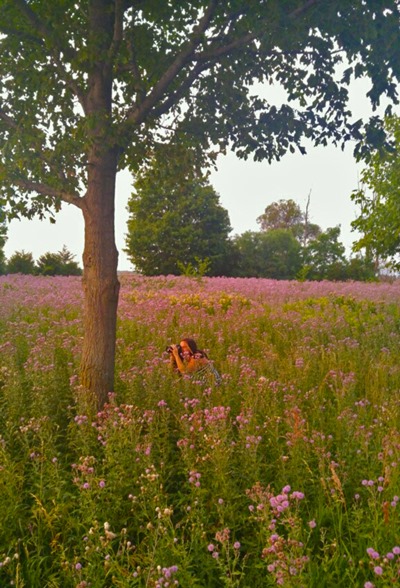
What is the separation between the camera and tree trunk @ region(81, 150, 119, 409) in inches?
221

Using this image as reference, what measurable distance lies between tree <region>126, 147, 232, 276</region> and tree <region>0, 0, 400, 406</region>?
25.8m

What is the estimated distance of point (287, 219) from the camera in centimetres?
6375

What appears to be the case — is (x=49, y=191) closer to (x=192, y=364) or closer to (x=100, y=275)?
(x=100, y=275)

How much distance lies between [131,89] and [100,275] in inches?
107

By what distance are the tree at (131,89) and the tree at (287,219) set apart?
5733 centimetres

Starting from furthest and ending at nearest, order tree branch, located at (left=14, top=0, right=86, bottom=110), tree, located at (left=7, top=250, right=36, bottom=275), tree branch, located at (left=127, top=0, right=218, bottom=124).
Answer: tree, located at (left=7, top=250, right=36, bottom=275), tree branch, located at (left=127, top=0, right=218, bottom=124), tree branch, located at (left=14, top=0, right=86, bottom=110)

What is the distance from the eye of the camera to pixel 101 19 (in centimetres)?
555

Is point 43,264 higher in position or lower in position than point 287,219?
lower

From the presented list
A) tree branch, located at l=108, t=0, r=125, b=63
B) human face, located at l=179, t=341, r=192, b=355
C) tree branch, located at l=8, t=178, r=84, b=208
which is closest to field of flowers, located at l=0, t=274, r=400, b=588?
human face, located at l=179, t=341, r=192, b=355

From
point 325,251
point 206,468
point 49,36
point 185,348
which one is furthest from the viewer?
point 325,251

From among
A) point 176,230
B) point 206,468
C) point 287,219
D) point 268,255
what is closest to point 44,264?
→ point 176,230

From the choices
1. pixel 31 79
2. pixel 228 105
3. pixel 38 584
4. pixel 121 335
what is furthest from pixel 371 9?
pixel 121 335

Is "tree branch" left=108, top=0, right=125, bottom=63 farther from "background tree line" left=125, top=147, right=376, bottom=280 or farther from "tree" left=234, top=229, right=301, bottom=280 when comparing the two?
"tree" left=234, top=229, right=301, bottom=280

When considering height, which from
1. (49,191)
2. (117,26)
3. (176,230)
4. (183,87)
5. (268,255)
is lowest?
(49,191)
